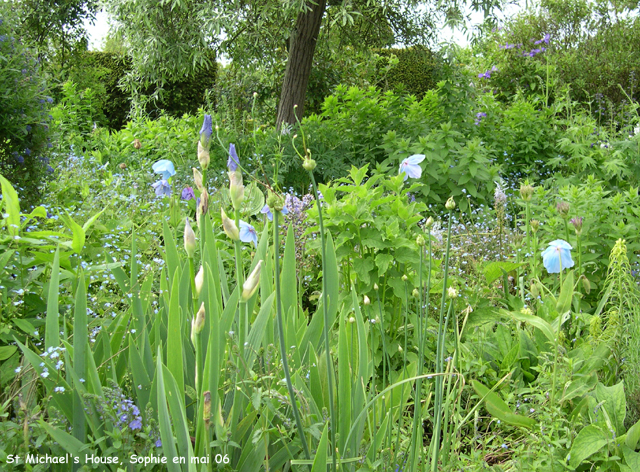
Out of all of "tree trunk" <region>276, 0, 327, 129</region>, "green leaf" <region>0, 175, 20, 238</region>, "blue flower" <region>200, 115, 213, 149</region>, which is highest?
"tree trunk" <region>276, 0, 327, 129</region>

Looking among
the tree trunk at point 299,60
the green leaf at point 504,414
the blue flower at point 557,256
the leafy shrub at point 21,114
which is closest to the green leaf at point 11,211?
the green leaf at point 504,414

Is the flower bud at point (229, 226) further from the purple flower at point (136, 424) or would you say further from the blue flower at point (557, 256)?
the blue flower at point (557, 256)

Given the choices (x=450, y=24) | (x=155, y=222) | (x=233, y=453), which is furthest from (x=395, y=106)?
(x=233, y=453)

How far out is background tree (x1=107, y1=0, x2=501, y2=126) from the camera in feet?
17.3

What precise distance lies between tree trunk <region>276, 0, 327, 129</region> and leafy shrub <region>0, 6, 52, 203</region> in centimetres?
286

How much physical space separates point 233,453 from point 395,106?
16.4ft

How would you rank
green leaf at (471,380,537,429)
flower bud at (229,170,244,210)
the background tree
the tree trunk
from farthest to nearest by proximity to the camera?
the tree trunk, the background tree, green leaf at (471,380,537,429), flower bud at (229,170,244,210)

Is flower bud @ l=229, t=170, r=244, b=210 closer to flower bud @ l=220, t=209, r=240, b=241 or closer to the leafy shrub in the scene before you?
flower bud @ l=220, t=209, r=240, b=241

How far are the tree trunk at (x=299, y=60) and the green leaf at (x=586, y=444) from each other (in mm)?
4957

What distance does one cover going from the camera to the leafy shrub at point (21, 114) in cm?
331

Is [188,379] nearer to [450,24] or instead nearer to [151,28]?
[450,24]

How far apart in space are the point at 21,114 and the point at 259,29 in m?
2.95

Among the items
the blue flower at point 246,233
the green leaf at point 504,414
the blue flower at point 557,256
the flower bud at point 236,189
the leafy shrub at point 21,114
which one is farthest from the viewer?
the leafy shrub at point 21,114

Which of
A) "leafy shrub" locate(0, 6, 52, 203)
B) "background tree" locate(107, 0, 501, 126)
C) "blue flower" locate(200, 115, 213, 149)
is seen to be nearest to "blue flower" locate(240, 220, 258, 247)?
"blue flower" locate(200, 115, 213, 149)
